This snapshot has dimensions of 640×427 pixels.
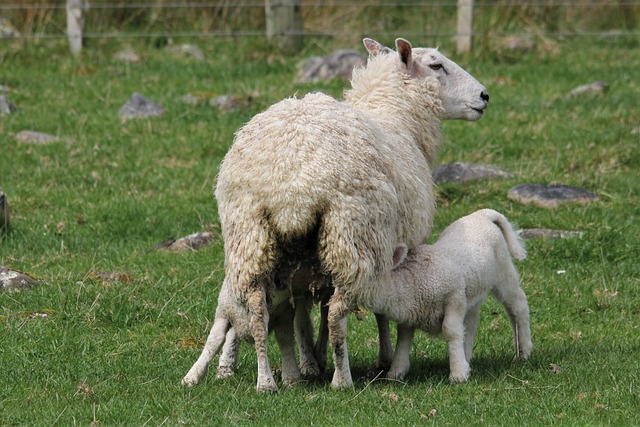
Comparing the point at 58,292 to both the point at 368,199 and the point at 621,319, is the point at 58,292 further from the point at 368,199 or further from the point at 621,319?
the point at 621,319

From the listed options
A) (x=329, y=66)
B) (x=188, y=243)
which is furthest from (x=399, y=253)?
(x=329, y=66)

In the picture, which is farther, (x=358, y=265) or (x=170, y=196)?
(x=170, y=196)

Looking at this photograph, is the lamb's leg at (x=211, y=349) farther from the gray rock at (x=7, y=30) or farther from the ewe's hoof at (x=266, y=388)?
the gray rock at (x=7, y=30)

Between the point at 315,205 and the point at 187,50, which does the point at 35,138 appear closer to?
the point at 187,50

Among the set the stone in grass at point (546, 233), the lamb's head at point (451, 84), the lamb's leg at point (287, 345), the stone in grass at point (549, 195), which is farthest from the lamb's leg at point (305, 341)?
the stone in grass at point (549, 195)

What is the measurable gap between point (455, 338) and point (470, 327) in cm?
54

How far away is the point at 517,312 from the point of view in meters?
6.15

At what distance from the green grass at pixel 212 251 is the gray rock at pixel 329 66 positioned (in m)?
0.25

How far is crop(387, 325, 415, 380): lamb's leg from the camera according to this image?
5.69m

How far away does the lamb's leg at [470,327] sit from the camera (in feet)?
19.7

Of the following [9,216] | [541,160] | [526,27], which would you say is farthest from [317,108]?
[526,27]

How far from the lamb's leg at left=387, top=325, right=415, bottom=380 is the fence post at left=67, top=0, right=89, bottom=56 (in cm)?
932

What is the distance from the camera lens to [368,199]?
17.1ft

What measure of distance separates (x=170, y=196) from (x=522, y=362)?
4.32 meters
